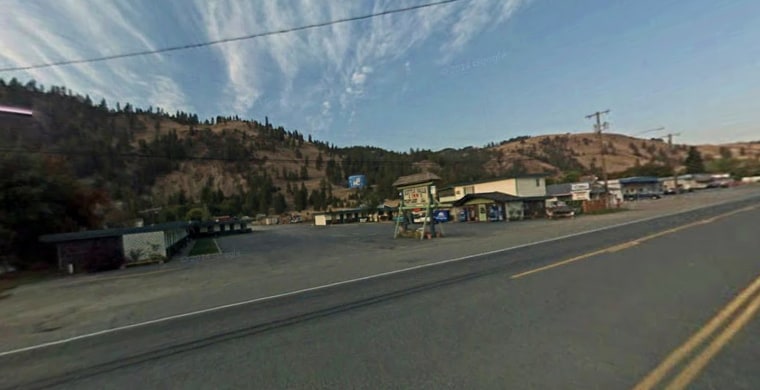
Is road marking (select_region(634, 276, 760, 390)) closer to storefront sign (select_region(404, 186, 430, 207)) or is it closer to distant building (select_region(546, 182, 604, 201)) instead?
storefront sign (select_region(404, 186, 430, 207))

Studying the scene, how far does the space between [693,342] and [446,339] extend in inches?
103

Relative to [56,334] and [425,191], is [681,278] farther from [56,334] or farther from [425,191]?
[425,191]

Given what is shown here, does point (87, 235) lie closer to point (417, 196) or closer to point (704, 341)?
point (417, 196)

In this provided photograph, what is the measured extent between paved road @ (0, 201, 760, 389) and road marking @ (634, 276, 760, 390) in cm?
5

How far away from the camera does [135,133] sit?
154 m

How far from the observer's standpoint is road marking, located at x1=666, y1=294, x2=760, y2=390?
9.53 ft

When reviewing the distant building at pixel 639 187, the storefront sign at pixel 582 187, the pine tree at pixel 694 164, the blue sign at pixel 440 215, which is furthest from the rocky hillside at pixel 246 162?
the storefront sign at pixel 582 187

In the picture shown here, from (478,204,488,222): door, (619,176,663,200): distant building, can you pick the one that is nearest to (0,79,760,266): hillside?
(619,176,663,200): distant building

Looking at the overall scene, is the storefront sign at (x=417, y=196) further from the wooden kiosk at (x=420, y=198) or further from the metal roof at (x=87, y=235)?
the metal roof at (x=87, y=235)

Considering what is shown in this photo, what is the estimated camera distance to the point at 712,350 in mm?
3434

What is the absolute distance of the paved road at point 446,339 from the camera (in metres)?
3.29

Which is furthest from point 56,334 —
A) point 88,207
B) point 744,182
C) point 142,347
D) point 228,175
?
point 228,175

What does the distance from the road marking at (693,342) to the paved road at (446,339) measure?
54 mm

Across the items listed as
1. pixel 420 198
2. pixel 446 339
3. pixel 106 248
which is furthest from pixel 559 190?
pixel 446 339
